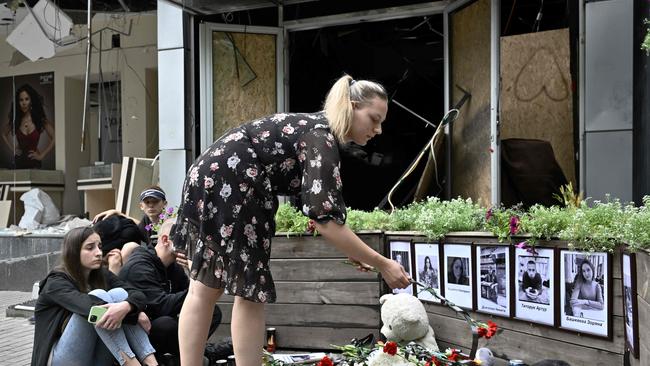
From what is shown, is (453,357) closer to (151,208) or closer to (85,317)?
(85,317)

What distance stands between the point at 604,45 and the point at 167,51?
5.14m

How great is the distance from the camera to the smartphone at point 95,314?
397 centimetres

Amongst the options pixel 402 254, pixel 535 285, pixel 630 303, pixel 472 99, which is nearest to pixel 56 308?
pixel 402 254

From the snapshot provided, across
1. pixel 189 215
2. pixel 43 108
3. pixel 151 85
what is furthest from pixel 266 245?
pixel 43 108

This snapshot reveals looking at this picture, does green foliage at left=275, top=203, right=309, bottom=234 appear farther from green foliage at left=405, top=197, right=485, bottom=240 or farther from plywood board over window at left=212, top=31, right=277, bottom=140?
plywood board over window at left=212, top=31, right=277, bottom=140

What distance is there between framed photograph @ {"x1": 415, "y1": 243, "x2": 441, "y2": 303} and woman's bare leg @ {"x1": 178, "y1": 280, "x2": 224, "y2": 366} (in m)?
1.92

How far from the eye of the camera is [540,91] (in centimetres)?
776

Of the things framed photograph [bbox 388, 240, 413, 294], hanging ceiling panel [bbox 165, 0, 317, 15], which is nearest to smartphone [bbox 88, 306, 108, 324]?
framed photograph [bbox 388, 240, 413, 294]

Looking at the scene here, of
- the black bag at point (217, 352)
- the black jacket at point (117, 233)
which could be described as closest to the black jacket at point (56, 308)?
the black bag at point (217, 352)

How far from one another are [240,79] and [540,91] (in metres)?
3.65

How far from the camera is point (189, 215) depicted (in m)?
3.08

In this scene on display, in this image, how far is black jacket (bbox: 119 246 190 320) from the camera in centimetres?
459

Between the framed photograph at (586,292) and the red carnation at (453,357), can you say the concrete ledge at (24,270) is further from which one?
the framed photograph at (586,292)

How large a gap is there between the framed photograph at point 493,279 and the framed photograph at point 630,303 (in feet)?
2.74
